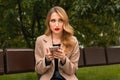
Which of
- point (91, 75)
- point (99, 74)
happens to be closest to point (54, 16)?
point (91, 75)

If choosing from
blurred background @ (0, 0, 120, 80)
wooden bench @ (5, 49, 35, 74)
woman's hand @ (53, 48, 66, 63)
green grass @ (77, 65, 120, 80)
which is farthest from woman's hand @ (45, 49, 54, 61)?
green grass @ (77, 65, 120, 80)

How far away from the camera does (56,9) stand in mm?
4465

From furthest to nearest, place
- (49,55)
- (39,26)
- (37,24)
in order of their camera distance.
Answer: (37,24), (39,26), (49,55)

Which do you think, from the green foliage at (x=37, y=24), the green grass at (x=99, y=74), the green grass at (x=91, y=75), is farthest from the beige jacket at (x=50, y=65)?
the green grass at (x=99, y=74)

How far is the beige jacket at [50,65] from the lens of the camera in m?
4.31

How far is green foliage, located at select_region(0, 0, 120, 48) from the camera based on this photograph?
684 centimetres

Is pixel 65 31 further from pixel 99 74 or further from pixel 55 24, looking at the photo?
pixel 99 74

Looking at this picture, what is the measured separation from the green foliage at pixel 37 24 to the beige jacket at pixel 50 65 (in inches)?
71.0

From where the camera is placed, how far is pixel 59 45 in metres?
4.34

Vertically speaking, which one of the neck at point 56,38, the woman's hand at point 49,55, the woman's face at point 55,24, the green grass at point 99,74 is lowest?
the green grass at point 99,74

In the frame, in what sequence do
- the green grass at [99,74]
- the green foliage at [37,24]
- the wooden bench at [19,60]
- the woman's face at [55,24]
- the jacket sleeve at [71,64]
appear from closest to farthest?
the jacket sleeve at [71,64], the woman's face at [55,24], the wooden bench at [19,60], the green foliage at [37,24], the green grass at [99,74]

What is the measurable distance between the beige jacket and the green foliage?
180cm

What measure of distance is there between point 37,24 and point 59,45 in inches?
125

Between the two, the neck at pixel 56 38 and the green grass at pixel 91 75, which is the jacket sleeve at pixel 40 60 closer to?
the neck at pixel 56 38
